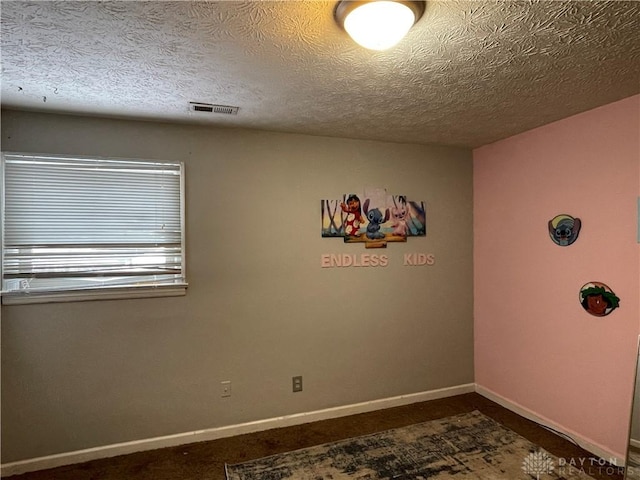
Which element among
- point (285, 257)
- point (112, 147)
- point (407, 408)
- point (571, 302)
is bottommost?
point (407, 408)

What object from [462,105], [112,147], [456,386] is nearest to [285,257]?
[112,147]

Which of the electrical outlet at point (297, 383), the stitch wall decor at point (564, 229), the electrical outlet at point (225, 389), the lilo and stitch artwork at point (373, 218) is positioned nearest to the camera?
the stitch wall decor at point (564, 229)

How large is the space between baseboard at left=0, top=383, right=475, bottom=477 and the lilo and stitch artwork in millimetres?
1437

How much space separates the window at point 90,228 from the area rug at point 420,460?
1.42m

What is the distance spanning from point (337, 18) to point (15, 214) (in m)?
2.37

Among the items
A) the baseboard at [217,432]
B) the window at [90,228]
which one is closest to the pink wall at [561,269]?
the baseboard at [217,432]

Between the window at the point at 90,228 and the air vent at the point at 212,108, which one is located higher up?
the air vent at the point at 212,108

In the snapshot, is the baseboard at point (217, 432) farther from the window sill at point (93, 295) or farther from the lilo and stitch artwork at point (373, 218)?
the lilo and stitch artwork at point (373, 218)

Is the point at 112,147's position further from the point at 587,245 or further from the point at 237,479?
the point at 587,245

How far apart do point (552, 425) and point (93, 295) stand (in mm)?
3556

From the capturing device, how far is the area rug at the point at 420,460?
232 centimetres

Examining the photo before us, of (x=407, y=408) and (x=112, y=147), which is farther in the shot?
(x=407, y=408)

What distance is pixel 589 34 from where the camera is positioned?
5.09 feet

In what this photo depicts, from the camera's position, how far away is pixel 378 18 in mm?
1333
